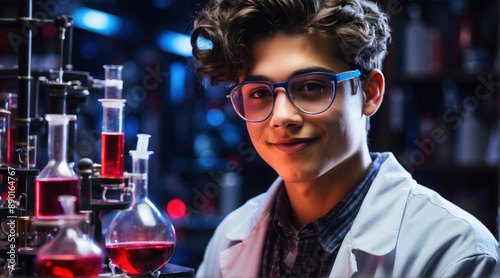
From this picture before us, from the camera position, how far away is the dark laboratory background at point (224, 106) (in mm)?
2963

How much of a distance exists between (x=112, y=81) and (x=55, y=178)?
0.30 m

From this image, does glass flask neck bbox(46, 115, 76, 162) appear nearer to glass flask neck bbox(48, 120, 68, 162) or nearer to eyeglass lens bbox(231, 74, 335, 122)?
glass flask neck bbox(48, 120, 68, 162)

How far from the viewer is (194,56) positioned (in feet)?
5.71

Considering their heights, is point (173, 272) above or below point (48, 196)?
below

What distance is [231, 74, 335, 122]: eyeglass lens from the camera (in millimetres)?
1453

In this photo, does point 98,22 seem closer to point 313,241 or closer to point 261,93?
point 261,93

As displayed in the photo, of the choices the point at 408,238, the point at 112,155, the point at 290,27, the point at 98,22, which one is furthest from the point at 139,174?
the point at 98,22

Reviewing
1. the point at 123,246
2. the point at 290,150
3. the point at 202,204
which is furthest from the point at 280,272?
the point at 202,204

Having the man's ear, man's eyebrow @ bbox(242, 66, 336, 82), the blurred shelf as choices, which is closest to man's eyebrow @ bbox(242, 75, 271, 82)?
man's eyebrow @ bbox(242, 66, 336, 82)

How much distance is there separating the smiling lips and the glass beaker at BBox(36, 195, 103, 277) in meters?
0.69

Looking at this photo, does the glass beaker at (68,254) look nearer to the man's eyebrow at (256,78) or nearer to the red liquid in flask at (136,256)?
the red liquid in flask at (136,256)

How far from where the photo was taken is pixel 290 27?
1523mm

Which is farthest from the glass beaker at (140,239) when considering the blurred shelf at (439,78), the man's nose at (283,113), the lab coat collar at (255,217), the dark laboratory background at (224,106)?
the blurred shelf at (439,78)

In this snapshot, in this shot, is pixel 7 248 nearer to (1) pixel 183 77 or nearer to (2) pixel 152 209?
(2) pixel 152 209
